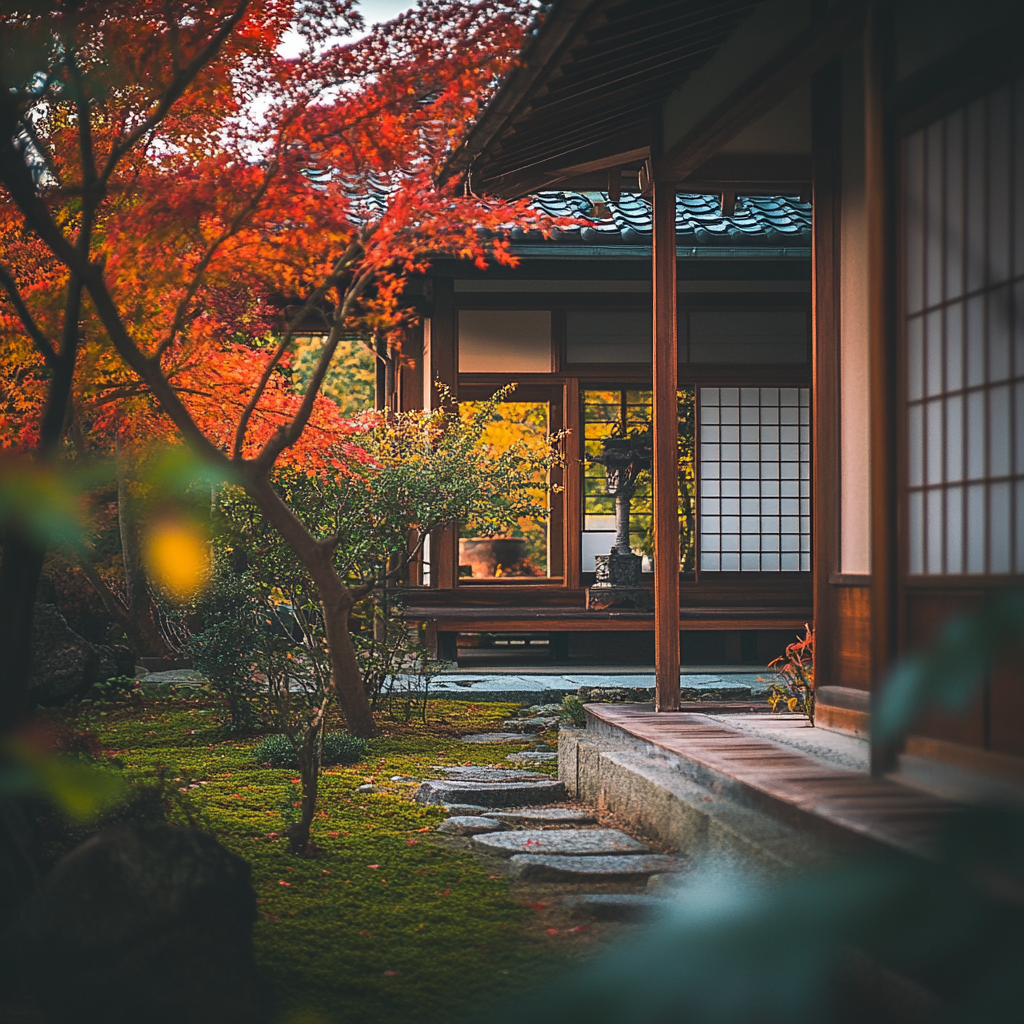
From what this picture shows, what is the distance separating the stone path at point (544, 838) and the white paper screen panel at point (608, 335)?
21.3 ft

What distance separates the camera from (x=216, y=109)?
5840 millimetres

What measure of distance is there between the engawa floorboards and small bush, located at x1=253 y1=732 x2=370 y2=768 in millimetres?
1975

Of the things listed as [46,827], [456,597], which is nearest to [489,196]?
[46,827]

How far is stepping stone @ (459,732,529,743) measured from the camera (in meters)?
7.05

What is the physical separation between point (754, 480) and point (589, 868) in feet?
26.8

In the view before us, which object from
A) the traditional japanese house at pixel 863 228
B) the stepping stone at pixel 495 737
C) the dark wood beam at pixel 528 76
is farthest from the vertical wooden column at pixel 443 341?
the dark wood beam at pixel 528 76

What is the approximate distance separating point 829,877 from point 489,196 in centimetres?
619

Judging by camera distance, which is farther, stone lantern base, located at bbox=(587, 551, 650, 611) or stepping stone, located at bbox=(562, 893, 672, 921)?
stone lantern base, located at bbox=(587, 551, 650, 611)

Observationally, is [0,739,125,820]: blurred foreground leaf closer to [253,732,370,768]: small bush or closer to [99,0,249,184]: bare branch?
[99,0,249,184]: bare branch

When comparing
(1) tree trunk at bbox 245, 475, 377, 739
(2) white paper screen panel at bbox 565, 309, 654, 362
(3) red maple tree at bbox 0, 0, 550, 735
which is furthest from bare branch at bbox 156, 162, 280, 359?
(2) white paper screen panel at bbox 565, 309, 654, 362

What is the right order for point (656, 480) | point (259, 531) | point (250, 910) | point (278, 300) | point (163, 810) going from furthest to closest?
point (278, 300)
point (259, 531)
point (656, 480)
point (163, 810)
point (250, 910)

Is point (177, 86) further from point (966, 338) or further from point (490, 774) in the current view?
point (490, 774)

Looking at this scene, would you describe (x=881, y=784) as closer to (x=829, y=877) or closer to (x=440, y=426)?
(x=829, y=877)

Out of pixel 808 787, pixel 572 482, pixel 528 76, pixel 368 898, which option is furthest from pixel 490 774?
pixel 572 482
